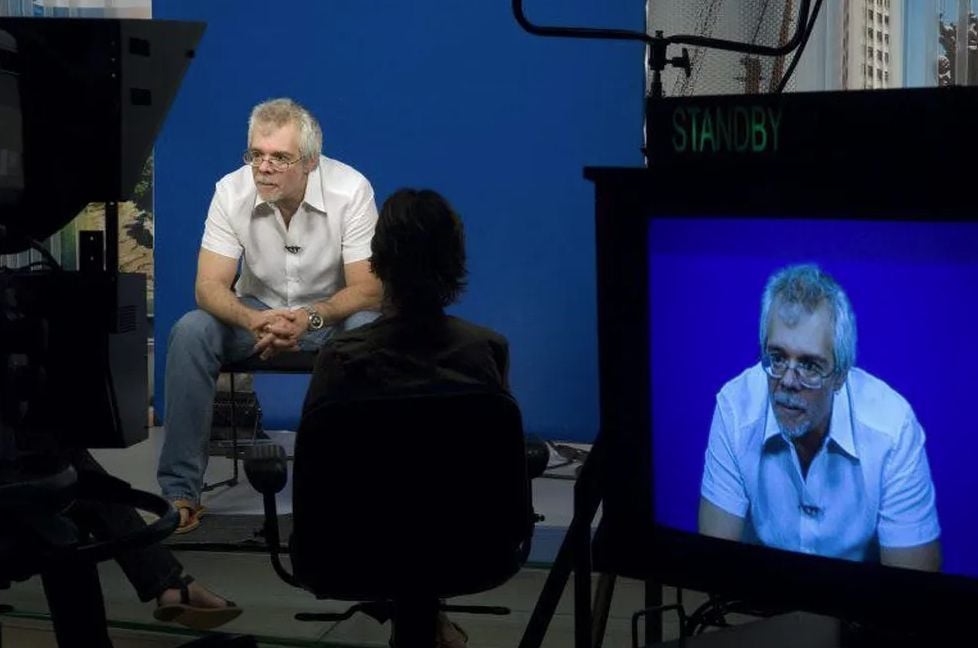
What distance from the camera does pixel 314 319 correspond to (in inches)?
153

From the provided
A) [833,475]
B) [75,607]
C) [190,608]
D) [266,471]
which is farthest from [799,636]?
[190,608]

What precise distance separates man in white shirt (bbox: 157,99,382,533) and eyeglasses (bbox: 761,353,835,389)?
8.37 ft

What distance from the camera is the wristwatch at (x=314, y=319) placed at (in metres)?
3.88

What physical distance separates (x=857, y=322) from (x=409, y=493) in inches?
35.9

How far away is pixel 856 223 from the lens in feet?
4.33

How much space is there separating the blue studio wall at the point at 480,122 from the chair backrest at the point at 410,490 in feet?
9.88

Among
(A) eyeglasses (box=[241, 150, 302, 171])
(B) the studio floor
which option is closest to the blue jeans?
(B) the studio floor

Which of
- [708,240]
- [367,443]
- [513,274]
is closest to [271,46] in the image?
[513,274]

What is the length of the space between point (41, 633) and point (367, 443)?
135 centimetres

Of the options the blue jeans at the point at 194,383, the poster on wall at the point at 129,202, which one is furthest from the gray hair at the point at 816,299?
the poster on wall at the point at 129,202

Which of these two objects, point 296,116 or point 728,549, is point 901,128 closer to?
point 728,549

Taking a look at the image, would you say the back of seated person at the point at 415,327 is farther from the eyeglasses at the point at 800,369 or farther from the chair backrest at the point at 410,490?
the eyeglasses at the point at 800,369

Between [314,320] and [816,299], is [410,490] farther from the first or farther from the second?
[314,320]

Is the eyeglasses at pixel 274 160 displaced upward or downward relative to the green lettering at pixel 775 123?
upward
